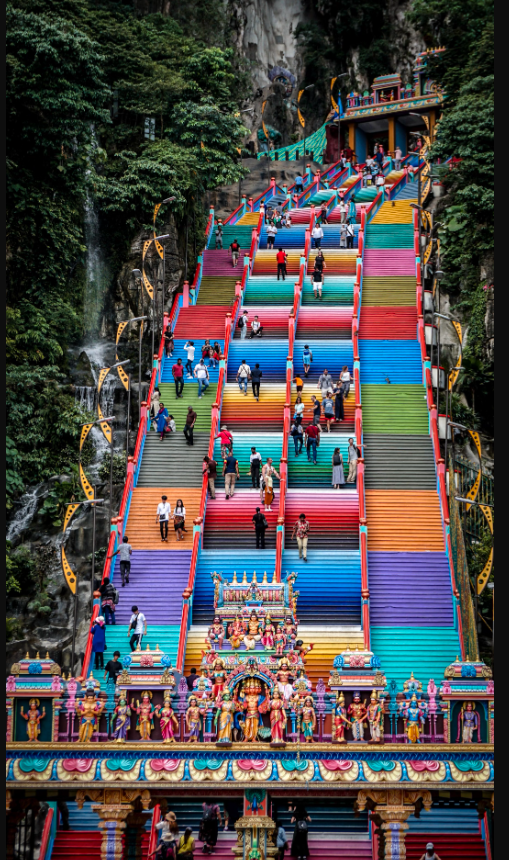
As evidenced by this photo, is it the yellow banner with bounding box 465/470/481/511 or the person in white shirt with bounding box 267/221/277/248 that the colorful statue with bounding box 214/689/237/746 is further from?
the person in white shirt with bounding box 267/221/277/248

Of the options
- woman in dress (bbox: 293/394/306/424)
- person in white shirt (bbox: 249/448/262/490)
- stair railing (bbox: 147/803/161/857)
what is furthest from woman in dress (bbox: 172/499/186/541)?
stair railing (bbox: 147/803/161/857)

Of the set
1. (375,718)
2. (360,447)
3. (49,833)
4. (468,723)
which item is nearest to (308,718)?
(375,718)

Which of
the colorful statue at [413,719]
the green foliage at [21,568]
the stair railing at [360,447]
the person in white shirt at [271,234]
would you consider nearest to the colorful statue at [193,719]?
the colorful statue at [413,719]

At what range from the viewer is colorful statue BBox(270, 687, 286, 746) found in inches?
748

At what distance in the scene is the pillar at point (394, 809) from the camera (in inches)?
749

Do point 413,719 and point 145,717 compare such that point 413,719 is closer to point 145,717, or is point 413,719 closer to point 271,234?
point 145,717

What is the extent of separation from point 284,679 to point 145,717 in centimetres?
250

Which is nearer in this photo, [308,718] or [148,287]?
[308,718]

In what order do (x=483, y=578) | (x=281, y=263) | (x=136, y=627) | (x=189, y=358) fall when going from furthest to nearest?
(x=281, y=263)
(x=189, y=358)
(x=483, y=578)
(x=136, y=627)

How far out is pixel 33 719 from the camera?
63.6 feet

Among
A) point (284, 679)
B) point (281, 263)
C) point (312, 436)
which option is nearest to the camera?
point (284, 679)

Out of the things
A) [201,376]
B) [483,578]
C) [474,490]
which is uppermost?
[201,376]

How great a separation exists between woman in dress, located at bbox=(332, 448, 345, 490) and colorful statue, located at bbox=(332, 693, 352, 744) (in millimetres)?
11412

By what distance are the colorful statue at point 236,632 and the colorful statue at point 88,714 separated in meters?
3.34
